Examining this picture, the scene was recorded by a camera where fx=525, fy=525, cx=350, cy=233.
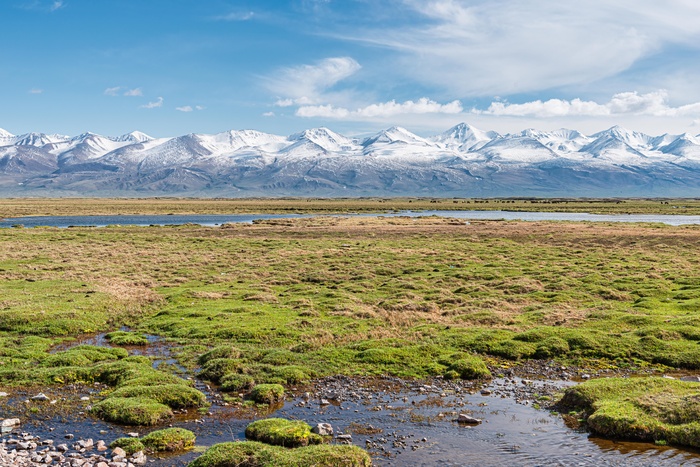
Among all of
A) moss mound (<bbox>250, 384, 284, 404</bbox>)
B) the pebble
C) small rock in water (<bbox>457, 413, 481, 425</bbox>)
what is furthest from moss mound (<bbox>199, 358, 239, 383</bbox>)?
small rock in water (<bbox>457, 413, 481, 425</bbox>)

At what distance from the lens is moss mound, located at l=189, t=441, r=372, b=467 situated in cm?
1398

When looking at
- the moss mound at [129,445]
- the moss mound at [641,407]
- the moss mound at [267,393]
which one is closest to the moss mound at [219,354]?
the moss mound at [267,393]

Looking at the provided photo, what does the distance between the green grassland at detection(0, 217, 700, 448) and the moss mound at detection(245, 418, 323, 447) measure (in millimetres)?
3346

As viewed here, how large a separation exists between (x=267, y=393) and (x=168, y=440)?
4.22 metres

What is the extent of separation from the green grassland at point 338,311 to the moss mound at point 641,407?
13.4 ft

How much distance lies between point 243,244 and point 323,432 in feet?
192

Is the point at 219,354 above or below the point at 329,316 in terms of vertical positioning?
below

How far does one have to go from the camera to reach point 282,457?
557 inches

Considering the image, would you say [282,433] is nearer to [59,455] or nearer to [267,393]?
[267,393]

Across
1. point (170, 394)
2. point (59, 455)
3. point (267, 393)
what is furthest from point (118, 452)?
point (267, 393)

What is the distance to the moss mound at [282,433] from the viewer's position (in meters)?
15.4

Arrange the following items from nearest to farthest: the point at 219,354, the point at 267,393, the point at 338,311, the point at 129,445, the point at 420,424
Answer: the point at 129,445 → the point at 420,424 → the point at 267,393 → the point at 219,354 → the point at 338,311

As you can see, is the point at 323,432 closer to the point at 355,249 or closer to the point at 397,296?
the point at 397,296

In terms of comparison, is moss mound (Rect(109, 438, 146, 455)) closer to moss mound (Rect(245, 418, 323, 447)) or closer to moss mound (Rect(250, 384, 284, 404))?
moss mound (Rect(245, 418, 323, 447))
